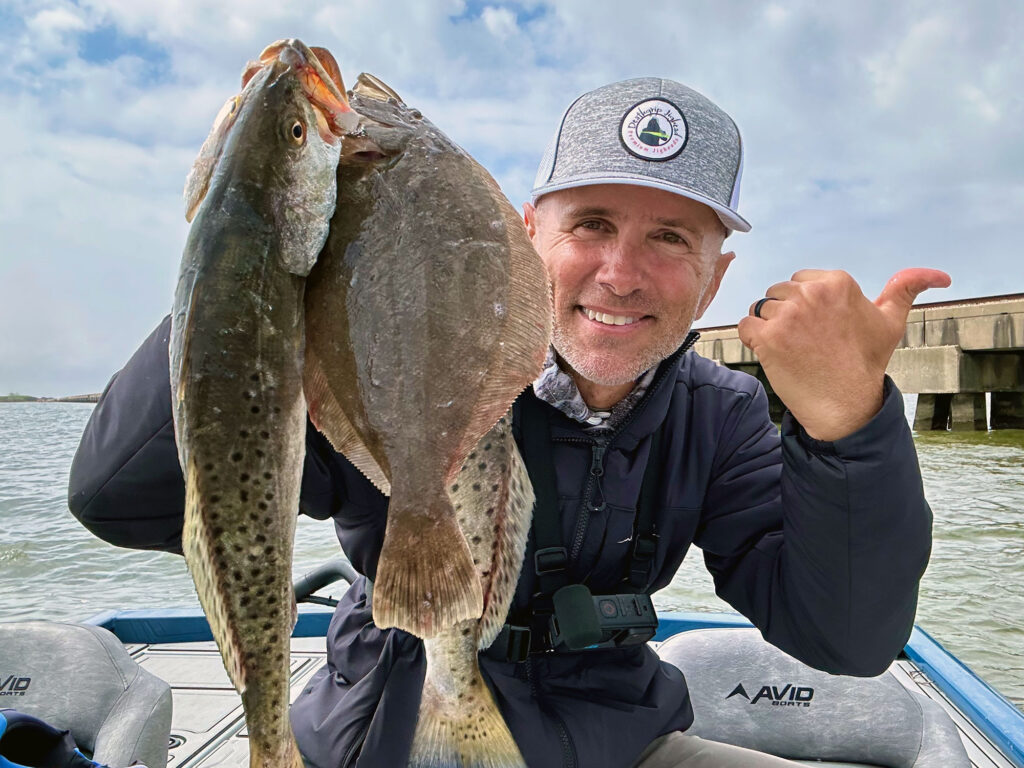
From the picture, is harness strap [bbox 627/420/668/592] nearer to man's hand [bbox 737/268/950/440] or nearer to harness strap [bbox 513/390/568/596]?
harness strap [bbox 513/390/568/596]

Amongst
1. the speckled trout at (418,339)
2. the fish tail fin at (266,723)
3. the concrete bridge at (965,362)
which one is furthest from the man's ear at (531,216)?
the concrete bridge at (965,362)

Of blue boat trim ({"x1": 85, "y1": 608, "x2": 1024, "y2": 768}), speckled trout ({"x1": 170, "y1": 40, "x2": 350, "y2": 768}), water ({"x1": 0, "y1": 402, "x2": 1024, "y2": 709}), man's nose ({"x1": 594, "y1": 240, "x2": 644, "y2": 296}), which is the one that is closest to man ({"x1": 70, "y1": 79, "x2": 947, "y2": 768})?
man's nose ({"x1": 594, "y1": 240, "x2": 644, "y2": 296})

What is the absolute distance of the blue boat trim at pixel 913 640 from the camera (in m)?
3.91

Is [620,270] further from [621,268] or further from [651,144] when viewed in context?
[651,144]

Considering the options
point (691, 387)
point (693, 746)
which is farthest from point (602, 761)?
point (691, 387)

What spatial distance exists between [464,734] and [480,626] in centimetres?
41

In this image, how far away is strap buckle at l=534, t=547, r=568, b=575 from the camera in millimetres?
2291

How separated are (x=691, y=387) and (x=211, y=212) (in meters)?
2.06

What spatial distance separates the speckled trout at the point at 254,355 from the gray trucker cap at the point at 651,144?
3.80 feet

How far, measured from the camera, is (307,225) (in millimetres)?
1233

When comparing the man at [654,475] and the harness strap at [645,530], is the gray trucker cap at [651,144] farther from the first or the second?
the harness strap at [645,530]

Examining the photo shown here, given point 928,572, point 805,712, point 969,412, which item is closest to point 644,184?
point 805,712

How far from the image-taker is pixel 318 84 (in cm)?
127

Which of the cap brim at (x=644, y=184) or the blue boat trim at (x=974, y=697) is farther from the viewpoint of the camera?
the blue boat trim at (x=974, y=697)
